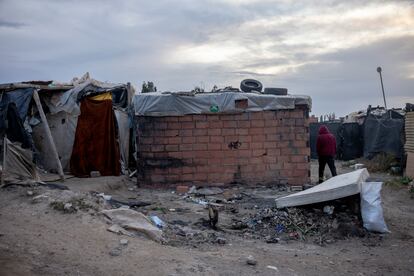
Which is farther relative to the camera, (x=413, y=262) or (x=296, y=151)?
(x=296, y=151)

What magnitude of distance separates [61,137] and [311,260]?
27.4ft

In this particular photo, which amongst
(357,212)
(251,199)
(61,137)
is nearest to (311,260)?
(357,212)

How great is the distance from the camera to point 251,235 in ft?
21.1

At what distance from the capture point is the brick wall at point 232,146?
1027 cm

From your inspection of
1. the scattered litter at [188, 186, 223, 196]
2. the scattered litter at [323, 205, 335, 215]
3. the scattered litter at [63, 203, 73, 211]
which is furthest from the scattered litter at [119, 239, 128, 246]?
the scattered litter at [188, 186, 223, 196]

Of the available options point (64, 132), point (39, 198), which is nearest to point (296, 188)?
point (39, 198)

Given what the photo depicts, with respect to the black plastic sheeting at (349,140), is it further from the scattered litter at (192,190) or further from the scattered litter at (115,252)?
the scattered litter at (115,252)

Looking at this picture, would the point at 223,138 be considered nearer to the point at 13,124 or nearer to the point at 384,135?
the point at 13,124

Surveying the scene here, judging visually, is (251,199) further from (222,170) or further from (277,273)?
(277,273)

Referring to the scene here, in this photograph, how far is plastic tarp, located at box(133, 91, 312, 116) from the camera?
33.4 ft

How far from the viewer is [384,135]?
51.2 ft

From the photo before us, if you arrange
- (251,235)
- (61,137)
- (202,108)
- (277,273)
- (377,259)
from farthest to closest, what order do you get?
1. (61,137)
2. (202,108)
3. (251,235)
4. (377,259)
5. (277,273)

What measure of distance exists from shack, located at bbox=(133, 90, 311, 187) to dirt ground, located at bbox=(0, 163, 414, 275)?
287 centimetres

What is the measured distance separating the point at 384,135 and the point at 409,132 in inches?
120
